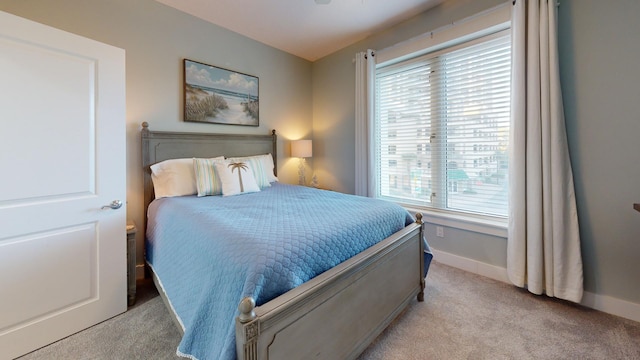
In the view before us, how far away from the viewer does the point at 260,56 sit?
345 cm

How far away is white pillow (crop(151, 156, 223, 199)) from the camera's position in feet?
7.97

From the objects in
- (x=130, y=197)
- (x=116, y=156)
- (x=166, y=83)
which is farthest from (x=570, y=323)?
(x=166, y=83)

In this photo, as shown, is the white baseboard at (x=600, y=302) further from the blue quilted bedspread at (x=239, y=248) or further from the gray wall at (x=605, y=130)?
the blue quilted bedspread at (x=239, y=248)

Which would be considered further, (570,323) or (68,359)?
(570,323)

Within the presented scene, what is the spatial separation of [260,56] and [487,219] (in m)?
3.28

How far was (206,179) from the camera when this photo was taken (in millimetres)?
2441

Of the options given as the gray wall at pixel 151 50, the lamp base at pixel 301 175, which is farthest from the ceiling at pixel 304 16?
the lamp base at pixel 301 175

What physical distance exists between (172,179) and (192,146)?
531 mm

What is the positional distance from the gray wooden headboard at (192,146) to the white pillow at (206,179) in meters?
0.37

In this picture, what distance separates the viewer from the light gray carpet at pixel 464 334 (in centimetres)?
151

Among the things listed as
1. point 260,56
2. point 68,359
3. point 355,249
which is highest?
point 260,56

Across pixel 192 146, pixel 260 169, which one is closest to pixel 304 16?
pixel 260 169

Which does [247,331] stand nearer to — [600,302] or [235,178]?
[235,178]

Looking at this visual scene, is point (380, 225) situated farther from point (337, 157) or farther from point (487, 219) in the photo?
point (337, 157)
